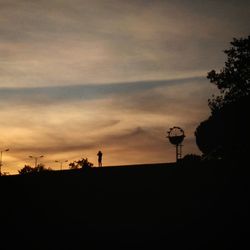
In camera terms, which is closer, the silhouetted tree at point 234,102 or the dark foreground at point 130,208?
the dark foreground at point 130,208

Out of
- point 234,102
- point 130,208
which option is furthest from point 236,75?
point 130,208

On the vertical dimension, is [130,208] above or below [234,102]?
below

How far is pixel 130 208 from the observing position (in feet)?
105

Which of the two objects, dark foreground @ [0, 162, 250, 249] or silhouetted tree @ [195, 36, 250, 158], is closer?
dark foreground @ [0, 162, 250, 249]

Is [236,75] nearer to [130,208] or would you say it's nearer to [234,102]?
[234,102]

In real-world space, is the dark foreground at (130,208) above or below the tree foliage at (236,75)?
below

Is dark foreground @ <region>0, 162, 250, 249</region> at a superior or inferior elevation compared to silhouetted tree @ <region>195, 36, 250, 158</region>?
inferior

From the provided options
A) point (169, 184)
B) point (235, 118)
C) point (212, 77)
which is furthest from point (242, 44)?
point (169, 184)

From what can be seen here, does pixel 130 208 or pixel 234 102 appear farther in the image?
pixel 234 102

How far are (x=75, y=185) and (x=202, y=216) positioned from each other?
31.2 feet

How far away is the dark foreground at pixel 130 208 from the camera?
30078 mm

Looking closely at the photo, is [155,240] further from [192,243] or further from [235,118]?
[235,118]

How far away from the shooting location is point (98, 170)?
107 feet

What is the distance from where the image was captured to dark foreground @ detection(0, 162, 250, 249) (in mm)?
30078
